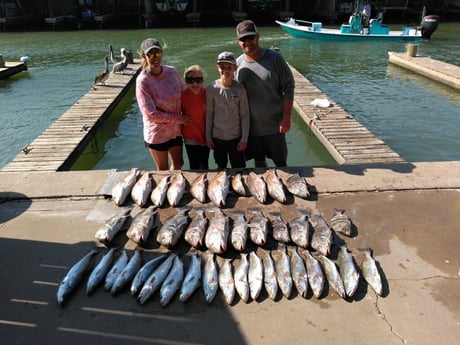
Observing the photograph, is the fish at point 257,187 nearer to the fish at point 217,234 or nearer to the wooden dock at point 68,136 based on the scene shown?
the fish at point 217,234

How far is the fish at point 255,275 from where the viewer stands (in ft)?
10.3

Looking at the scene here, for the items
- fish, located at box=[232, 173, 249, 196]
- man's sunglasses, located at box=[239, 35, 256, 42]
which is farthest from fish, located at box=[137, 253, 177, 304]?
man's sunglasses, located at box=[239, 35, 256, 42]

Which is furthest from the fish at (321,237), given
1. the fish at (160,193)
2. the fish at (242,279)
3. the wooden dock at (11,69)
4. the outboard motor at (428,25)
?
the outboard motor at (428,25)

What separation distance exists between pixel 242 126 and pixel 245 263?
5.85ft

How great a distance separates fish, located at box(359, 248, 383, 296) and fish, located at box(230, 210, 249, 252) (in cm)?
111

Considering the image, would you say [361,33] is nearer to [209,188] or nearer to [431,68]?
[431,68]

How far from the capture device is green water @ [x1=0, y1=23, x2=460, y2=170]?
342 inches

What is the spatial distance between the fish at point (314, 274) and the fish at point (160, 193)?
1.76m

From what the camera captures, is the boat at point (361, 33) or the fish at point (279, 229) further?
the boat at point (361, 33)

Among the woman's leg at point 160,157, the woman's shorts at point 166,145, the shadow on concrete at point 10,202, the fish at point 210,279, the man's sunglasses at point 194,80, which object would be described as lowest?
the fish at point 210,279

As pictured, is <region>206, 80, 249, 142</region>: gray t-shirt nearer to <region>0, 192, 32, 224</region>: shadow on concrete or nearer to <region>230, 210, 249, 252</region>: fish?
<region>230, 210, 249, 252</region>: fish

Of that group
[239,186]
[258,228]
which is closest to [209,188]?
[239,186]

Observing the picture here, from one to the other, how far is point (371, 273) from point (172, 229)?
191cm

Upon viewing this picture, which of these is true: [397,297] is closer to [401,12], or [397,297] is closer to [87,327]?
[87,327]
